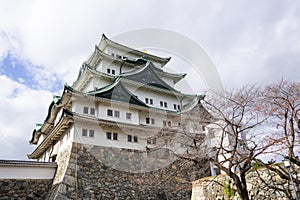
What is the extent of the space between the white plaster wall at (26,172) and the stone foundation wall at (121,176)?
1184 mm

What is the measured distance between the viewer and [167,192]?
14469 mm

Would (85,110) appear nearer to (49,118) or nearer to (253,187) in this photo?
(49,118)

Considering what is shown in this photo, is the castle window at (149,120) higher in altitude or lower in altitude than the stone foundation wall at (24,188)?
higher

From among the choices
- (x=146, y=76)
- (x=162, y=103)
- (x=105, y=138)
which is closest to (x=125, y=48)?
(x=146, y=76)

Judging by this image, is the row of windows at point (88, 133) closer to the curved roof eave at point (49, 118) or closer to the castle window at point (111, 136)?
the castle window at point (111, 136)

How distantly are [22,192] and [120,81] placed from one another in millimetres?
9055

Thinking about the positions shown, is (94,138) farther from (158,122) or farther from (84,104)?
(158,122)

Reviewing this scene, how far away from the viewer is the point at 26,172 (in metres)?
12.1

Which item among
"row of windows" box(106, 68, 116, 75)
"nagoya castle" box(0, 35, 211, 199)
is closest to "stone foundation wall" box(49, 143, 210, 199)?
"nagoya castle" box(0, 35, 211, 199)

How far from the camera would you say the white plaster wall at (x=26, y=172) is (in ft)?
38.0

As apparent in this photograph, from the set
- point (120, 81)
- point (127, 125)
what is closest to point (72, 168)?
point (127, 125)

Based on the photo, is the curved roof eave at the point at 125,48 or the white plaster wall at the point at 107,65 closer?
the white plaster wall at the point at 107,65

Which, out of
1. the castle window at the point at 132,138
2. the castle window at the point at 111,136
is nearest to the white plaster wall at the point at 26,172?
the castle window at the point at 111,136

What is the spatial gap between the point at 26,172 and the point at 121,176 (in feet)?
16.6
